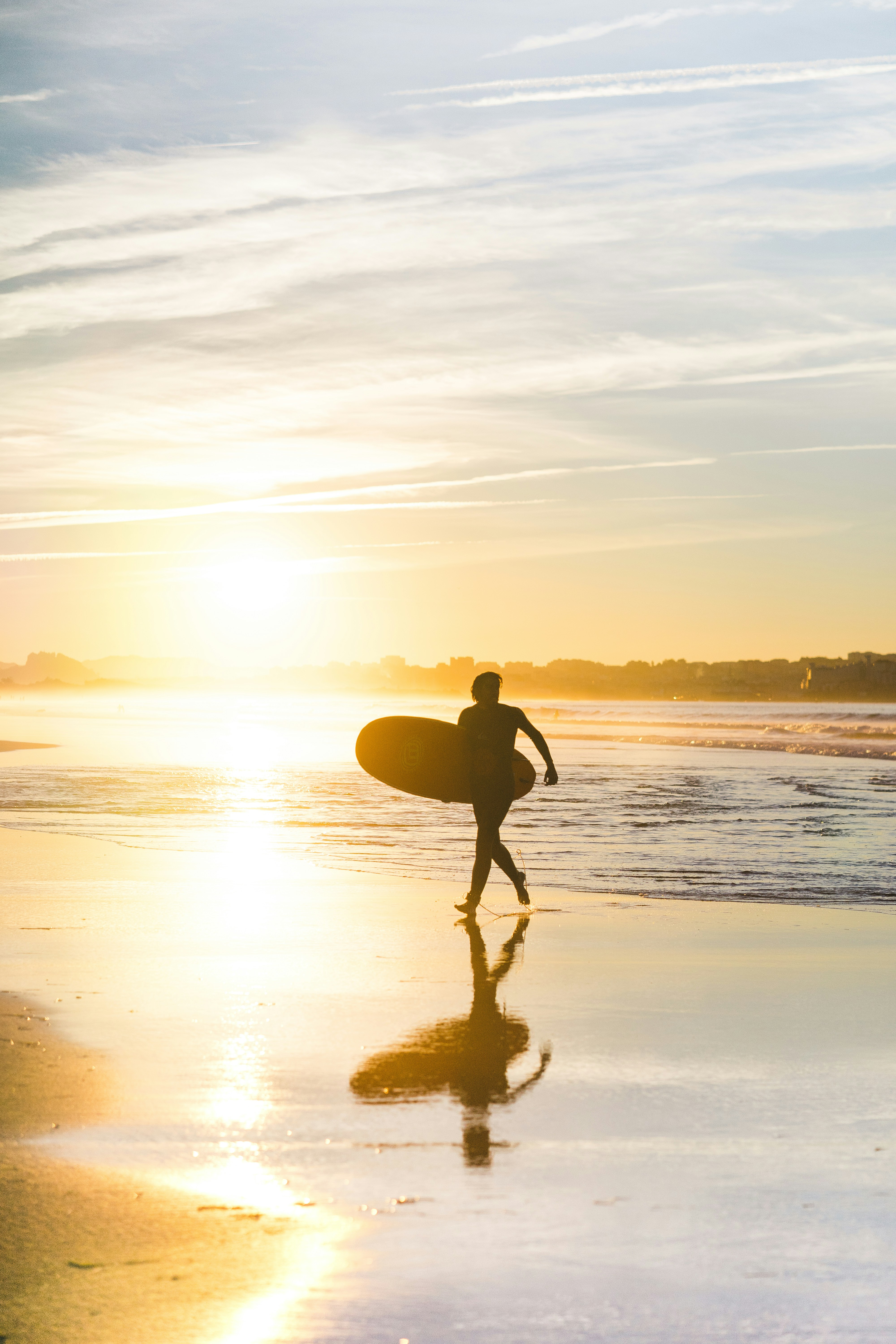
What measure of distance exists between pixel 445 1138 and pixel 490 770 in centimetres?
503

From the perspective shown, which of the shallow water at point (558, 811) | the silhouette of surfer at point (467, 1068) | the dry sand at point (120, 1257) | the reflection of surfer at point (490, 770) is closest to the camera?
the dry sand at point (120, 1257)

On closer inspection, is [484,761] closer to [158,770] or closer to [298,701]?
[158,770]

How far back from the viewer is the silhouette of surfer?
177 inches

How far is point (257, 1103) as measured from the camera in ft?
14.8

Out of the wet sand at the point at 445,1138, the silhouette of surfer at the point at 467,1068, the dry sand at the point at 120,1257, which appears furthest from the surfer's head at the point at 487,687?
the dry sand at the point at 120,1257

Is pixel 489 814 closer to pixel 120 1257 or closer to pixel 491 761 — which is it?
pixel 491 761

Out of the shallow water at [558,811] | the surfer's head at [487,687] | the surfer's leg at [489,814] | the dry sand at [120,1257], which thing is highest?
the surfer's head at [487,687]

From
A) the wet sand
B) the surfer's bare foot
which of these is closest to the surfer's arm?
the surfer's bare foot

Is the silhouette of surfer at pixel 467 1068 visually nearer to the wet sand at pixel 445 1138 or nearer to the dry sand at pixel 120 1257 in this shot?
the wet sand at pixel 445 1138

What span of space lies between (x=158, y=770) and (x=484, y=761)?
1612 centimetres

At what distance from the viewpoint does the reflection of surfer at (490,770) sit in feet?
29.9

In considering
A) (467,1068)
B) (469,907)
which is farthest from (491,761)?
(467,1068)

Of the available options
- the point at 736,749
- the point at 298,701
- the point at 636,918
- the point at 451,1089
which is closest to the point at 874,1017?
the point at 451,1089

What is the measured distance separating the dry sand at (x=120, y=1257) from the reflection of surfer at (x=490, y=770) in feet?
17.3
